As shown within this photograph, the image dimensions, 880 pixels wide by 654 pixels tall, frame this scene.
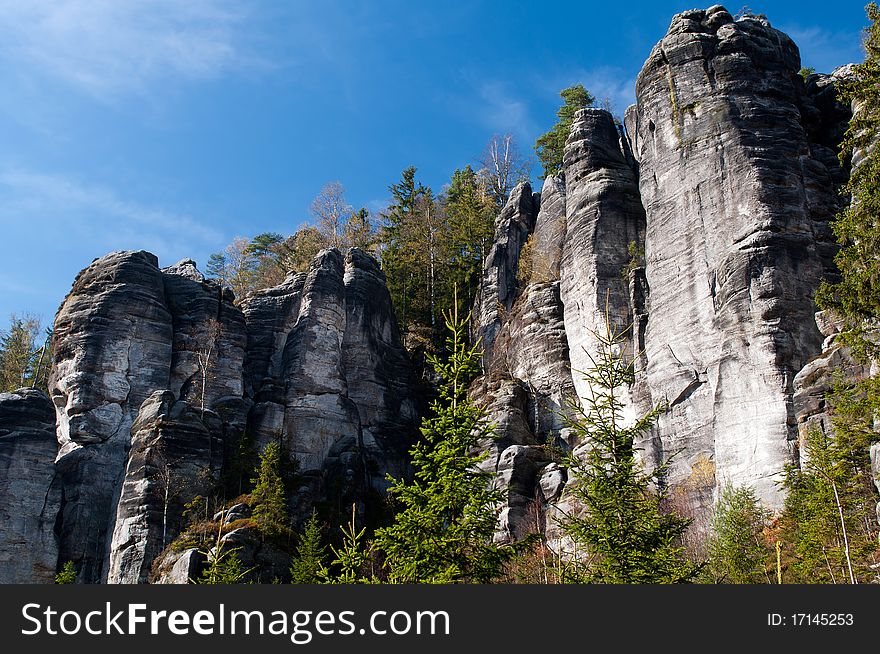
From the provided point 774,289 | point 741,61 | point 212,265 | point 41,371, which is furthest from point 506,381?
point 212,265

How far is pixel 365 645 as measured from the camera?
1341 centimetres

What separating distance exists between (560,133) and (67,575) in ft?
152

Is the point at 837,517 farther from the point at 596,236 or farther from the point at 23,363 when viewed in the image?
the point at 23,363

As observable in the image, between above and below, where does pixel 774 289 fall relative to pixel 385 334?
below

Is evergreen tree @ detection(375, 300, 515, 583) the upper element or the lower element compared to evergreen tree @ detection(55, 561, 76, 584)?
lower

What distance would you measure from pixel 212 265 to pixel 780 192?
190 ft

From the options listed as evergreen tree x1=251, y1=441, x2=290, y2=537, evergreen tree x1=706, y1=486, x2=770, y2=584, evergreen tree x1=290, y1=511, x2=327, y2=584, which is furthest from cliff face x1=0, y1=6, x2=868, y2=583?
evergreen tree x1=706, y1=486, x2=770, y2=584

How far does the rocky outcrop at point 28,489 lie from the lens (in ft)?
125

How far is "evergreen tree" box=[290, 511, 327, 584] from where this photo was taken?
3297 cm

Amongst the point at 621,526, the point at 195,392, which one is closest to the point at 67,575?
the point at 195,392

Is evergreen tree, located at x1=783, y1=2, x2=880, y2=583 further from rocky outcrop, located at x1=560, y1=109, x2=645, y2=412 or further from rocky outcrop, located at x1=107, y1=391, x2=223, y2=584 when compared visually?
rocky outcrop, located at x1=107, y1=391, x2=223, y2=584

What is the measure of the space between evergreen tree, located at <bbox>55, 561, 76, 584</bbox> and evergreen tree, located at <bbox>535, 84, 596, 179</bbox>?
140 ft

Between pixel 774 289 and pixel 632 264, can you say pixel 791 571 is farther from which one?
pixel 632 264

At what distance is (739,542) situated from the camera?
1108 inches
